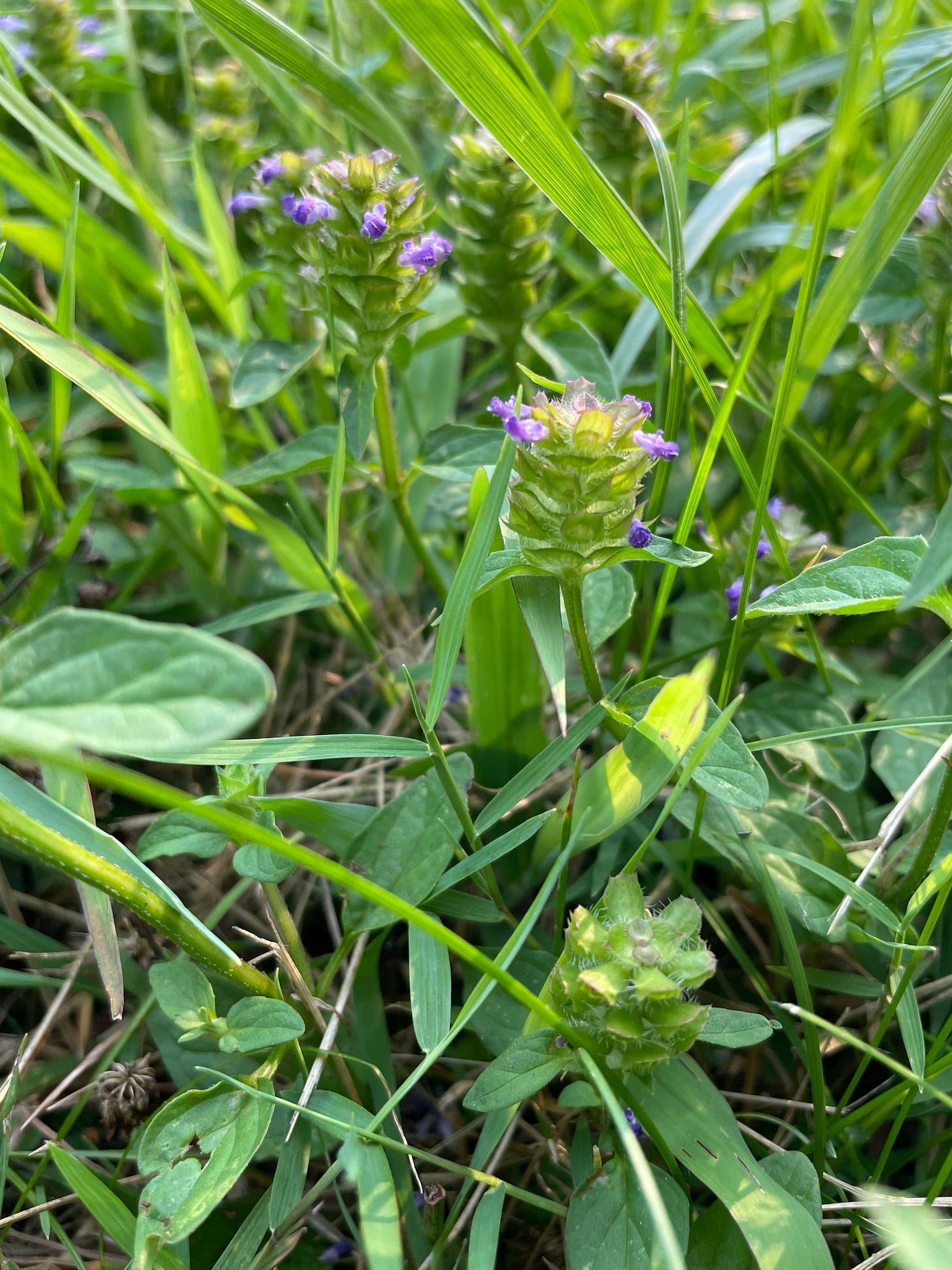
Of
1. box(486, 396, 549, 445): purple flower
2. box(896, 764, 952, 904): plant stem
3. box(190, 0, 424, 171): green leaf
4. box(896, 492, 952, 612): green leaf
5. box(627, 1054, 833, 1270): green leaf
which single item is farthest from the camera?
box(190, 0, 424, 171): green leaf

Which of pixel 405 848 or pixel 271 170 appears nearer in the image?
pixel 405 848

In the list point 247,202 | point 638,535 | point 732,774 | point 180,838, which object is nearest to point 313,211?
point 247,202

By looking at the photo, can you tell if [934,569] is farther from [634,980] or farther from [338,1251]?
[338,1251]

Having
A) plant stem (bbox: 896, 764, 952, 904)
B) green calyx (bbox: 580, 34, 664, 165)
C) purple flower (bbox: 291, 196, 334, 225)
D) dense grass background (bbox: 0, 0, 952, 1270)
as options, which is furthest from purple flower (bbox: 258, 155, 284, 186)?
plant stem (bbox: 896, 764, 952, 904)

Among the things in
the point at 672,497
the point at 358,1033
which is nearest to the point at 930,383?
the point at 672,497

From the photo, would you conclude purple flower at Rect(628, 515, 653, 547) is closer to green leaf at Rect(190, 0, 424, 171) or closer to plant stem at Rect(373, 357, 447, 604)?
plant stem at Rect(373, 357, 447, 604)

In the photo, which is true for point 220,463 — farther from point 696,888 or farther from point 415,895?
point 696,888
